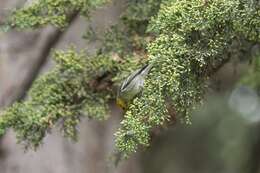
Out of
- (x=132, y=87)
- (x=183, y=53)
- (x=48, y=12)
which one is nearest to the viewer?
(x=183, y=53)

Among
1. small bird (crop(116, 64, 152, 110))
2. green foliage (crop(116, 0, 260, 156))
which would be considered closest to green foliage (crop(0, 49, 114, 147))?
small bird (crop(116, 64, 152, 110))

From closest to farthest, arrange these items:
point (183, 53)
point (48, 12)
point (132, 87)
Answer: point (183, 53), point (132, 87), point (48, 12)

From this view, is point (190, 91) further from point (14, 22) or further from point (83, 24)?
point (83, 24)

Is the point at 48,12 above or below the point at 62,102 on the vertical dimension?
above

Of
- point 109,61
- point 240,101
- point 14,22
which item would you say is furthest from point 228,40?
point 240,101

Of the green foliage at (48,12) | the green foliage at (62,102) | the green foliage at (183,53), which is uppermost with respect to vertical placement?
the green foliage at (183,53)

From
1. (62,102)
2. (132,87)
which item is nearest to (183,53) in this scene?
(132,87)

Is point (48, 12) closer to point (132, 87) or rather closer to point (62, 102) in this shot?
point (62, 102)

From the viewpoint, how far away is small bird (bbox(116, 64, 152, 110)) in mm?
1410

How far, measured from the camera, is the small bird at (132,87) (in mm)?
1410

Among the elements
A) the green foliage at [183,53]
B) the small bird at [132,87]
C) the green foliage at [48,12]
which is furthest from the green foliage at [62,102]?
the green foliage at [183,53]

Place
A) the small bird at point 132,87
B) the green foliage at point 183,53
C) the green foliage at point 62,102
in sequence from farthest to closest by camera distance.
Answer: the green foliage at point 62,102
the small bird at point 132,87
the green foliage at point 183,53

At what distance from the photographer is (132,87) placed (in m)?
1.45

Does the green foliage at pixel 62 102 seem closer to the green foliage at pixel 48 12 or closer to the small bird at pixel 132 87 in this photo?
the green foliage at pixel 48 12
